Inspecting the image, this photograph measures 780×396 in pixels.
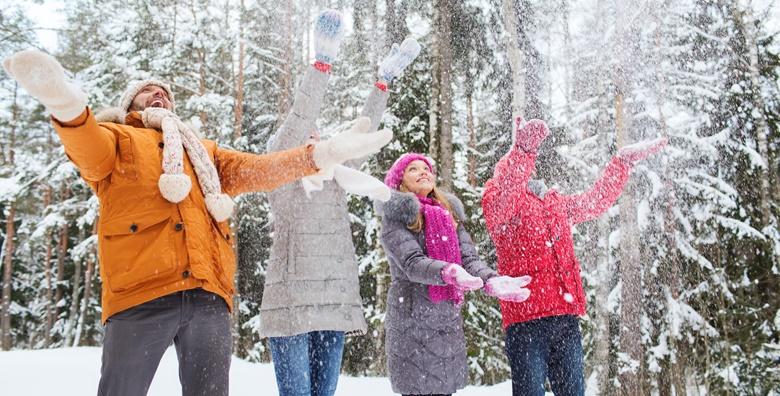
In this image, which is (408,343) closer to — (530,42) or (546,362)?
(546,362)

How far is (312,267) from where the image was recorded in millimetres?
3057

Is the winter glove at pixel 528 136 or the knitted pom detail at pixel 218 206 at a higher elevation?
the winter glove at pixel 528 136

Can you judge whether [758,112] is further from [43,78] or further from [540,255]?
[43,78]

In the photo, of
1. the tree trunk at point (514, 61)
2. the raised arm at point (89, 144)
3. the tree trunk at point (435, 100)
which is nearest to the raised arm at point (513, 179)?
the raised arm at point (89, 144)

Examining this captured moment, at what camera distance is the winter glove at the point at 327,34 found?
3074 mm

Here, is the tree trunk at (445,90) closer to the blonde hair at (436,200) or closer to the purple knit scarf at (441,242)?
the blonde hair at (436,200)

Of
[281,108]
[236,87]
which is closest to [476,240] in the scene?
[281,108]

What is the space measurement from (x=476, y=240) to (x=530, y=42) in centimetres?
395

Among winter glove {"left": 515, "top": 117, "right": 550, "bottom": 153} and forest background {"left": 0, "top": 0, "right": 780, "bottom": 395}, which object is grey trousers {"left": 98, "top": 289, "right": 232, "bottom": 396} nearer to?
winter glove {"left": 515, "top": 117, "right": 550, "bottom": 153}

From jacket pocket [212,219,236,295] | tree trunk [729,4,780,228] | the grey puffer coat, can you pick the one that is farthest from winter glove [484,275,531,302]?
tree trunk [729,4,780,228]

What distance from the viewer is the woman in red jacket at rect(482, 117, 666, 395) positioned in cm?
305

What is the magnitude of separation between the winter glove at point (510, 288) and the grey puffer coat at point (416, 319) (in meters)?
0.19

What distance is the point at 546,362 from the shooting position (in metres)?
3.11

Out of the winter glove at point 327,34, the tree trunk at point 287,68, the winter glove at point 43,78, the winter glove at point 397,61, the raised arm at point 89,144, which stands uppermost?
the tree trunk at point 287,68
